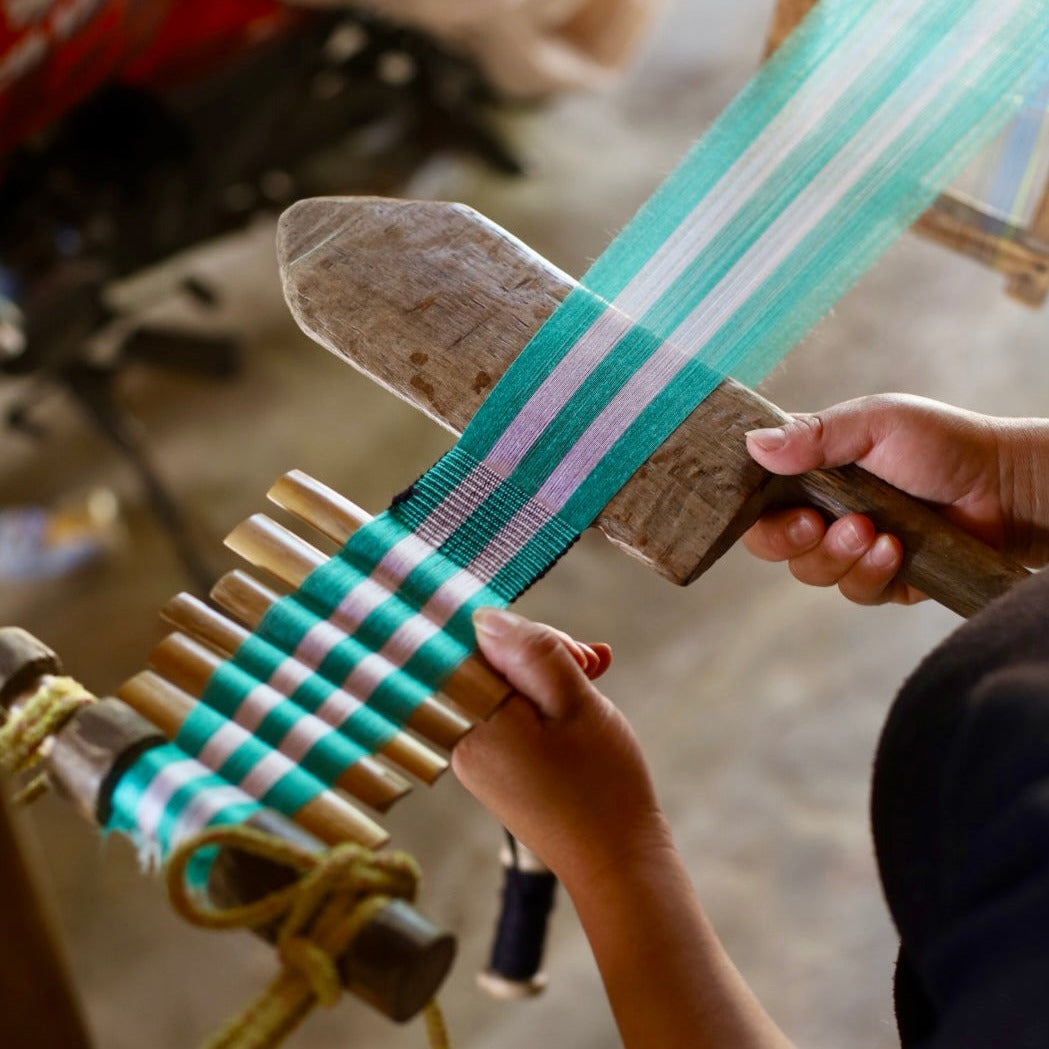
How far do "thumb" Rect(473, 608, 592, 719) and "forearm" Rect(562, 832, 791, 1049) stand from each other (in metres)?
0.10

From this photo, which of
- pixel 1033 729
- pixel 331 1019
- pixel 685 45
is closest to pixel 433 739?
pixel 1033 729

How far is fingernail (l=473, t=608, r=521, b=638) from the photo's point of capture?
705mm

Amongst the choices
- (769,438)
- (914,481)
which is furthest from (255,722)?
(914,481)

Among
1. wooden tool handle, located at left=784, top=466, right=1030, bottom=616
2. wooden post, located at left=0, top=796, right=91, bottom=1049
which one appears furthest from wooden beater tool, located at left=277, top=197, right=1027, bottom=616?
wooden post, located at left=0, top=796, right=91, bottom=1049

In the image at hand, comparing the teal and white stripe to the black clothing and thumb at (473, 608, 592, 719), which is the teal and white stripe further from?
the black clothing

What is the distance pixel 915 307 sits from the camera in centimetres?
234

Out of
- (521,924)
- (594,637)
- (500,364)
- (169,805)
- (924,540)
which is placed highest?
(924,540)

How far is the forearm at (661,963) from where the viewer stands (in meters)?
0.65

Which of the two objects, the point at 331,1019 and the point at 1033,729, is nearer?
the point at 1033,729

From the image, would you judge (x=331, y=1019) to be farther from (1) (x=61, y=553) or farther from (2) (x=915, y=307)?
(2) (x=915, y=307)

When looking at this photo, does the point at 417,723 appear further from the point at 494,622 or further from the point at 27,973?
the point at 27,973

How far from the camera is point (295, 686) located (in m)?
0.70

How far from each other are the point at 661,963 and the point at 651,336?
0.45m

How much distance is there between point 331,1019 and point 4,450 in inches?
50.5
